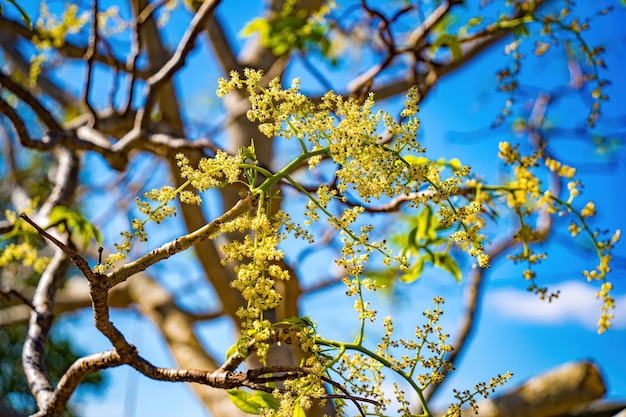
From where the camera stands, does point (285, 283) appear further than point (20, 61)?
No

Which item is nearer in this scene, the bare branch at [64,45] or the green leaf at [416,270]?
the green leaf at [416,270]

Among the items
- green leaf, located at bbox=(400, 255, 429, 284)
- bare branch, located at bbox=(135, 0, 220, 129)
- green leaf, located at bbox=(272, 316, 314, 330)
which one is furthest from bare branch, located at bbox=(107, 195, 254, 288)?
bare branch, located at bbox=(135, 0, 220, 129)

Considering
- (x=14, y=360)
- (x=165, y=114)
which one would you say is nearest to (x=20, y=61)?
(x=165, y=114)

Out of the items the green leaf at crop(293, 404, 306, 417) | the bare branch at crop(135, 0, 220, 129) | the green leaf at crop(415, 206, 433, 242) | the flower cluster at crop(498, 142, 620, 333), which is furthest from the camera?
the bare branch at crop(135, 0, 220, 129)

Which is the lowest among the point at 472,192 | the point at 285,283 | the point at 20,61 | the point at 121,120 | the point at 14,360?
the point at 472,192

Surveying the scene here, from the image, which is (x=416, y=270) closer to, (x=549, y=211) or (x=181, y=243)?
(x=549, y=211)

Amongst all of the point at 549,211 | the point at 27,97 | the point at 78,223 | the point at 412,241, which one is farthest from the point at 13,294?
the point at 549,211

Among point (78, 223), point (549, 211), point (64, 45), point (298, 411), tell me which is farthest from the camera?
point (64, 45)

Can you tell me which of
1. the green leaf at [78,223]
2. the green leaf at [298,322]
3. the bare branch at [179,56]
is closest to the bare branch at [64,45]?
the bare branch at [179,56]

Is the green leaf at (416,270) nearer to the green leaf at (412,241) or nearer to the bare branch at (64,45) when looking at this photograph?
the green leaf at (412,241)

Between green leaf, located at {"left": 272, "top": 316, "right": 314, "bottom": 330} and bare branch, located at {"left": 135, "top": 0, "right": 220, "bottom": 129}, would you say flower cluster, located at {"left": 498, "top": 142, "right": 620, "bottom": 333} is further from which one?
bare branch, located at {"left": 135, "top": 0, "right": 220, "bottom": 129}

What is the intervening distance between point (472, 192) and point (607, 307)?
0.83ft

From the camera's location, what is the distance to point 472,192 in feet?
2.97

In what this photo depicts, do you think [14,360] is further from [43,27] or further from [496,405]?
[496,405]
